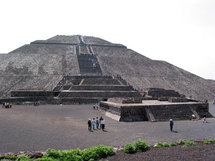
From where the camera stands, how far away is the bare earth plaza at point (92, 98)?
9.19 m

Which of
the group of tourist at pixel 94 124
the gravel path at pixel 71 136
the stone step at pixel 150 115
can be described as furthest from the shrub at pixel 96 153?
the stone step at pixel 150 115

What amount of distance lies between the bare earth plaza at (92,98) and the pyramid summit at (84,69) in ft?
0.44

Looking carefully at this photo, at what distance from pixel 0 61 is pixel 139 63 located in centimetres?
2964

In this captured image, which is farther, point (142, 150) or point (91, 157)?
point (142, 150)

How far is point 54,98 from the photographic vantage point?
24.3 m

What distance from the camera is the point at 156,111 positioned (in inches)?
552

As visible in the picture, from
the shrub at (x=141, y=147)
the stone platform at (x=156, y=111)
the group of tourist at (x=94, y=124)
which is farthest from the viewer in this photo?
the stone platform at (x=156, y=111)

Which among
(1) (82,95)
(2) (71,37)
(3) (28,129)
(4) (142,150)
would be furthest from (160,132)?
(2) (71,37)

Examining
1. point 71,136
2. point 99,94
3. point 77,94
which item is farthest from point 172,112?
point 77,94

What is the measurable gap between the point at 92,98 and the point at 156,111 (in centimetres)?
1169

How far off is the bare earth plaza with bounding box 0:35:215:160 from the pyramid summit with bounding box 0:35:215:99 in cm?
13

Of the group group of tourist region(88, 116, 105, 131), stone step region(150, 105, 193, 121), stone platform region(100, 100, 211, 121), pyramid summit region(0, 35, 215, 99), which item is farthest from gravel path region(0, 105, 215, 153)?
pyramid summit region(0, 35, 215, 99)

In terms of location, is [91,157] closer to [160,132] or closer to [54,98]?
[160,132]

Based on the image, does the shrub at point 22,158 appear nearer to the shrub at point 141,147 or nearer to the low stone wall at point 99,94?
the shrub at point 141,147
